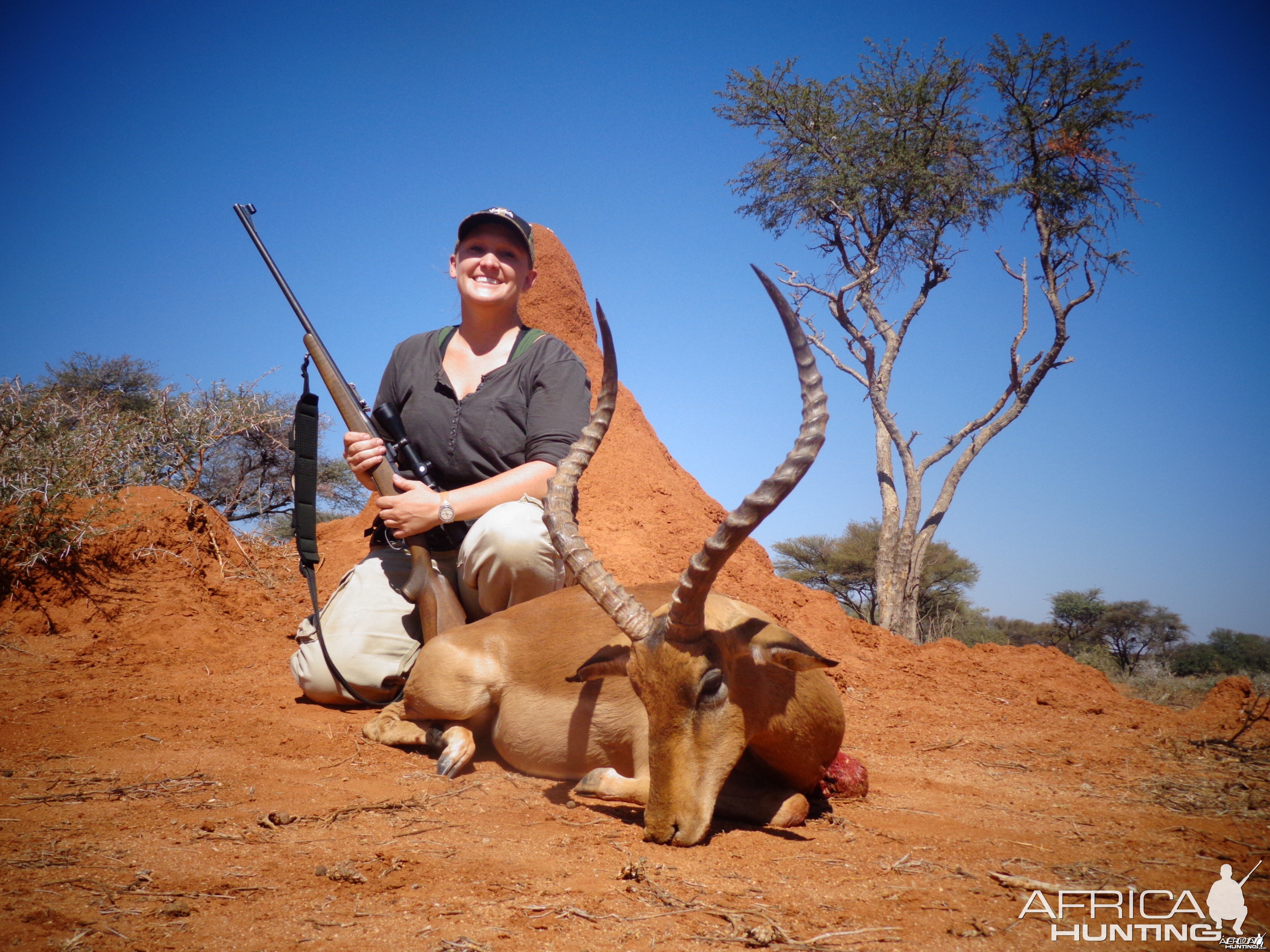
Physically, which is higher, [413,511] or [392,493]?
[392,493]

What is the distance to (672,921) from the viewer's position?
205cm

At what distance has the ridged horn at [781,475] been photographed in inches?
108

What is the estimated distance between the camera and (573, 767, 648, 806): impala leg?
3.20m

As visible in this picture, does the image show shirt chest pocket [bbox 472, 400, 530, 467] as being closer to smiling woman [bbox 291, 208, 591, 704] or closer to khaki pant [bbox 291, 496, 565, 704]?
smiling woman [bbox 291, 208, 591, 704]

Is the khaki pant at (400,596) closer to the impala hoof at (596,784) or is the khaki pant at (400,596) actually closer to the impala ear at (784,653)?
the impala hoof at (596,784)

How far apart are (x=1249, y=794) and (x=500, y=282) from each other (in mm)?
5019

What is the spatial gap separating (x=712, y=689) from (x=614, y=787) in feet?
2.30

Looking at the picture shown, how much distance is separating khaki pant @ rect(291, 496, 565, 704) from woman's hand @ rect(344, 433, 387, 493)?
2.22 feet

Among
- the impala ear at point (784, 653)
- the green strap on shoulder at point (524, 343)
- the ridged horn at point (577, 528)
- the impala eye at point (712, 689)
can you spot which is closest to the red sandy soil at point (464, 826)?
the impala eye at point (712, 689)

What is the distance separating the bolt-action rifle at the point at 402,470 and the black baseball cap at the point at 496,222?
50.0 inches

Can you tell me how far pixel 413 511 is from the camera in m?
4.43

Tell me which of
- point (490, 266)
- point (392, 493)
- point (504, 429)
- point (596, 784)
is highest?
point (490, 266)

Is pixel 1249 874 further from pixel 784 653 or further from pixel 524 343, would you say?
pixel 524 343

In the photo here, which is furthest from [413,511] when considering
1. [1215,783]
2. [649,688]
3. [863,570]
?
[863,570]
